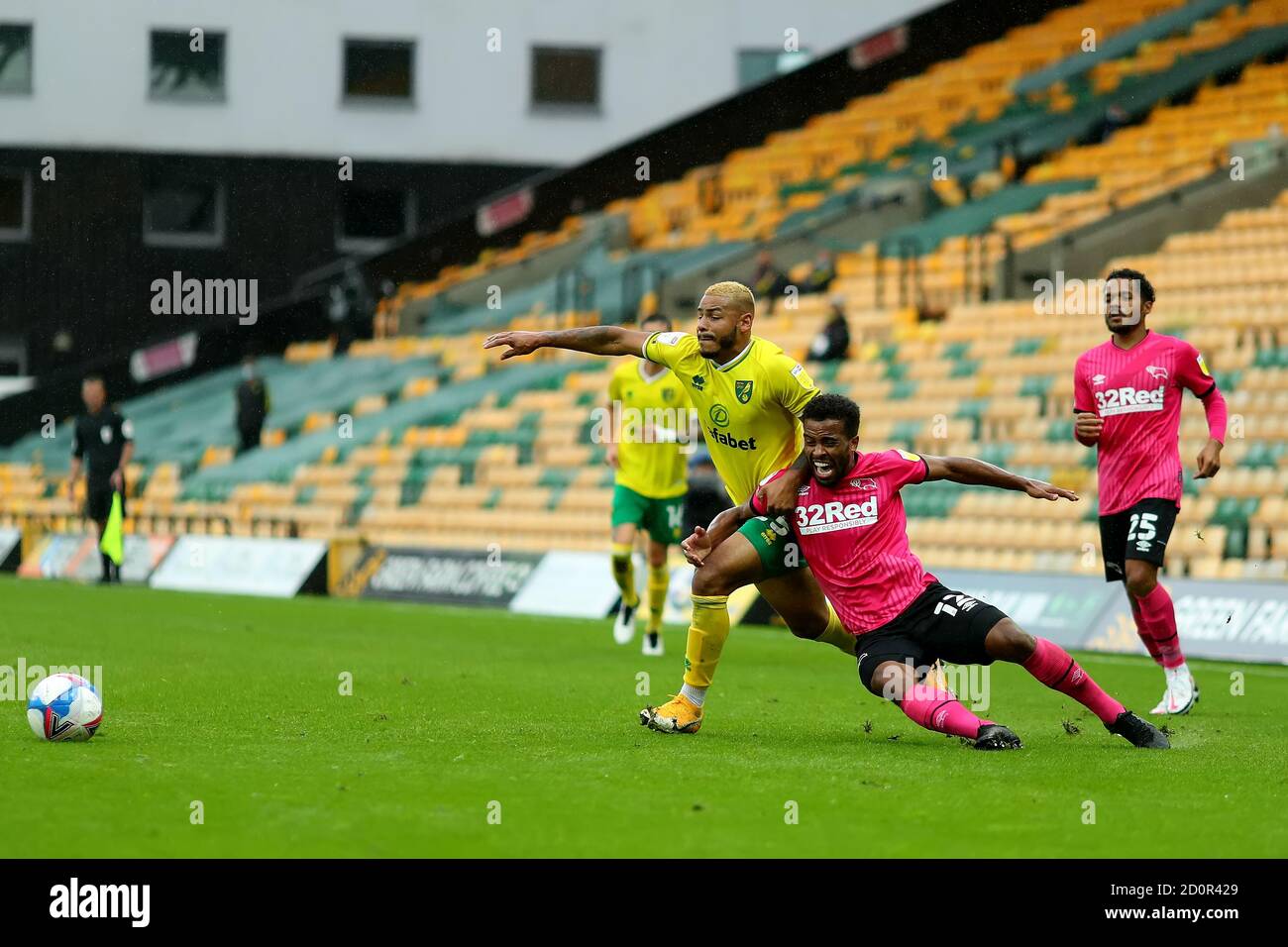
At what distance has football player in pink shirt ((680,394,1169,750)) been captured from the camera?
8.16 m

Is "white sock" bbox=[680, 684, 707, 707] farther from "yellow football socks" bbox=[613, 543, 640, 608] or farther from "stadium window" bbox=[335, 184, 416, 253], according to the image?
"stadium window" bbox=[335, 184, 416, 253]

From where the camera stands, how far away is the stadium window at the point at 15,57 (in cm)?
3731

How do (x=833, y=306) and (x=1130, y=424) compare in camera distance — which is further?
→ (x=833, y=306)

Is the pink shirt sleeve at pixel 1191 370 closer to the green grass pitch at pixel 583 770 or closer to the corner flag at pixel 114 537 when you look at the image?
the green grass pitch at pixel 583 770

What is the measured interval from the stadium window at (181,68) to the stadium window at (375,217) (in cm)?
335

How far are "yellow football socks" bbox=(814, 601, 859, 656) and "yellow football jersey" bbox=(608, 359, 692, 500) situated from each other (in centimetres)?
473

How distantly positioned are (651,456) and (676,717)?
5.58 meters

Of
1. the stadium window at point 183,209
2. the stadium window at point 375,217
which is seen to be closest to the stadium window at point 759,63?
the stadium window at point 375,217

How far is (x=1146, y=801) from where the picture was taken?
22.2 feet

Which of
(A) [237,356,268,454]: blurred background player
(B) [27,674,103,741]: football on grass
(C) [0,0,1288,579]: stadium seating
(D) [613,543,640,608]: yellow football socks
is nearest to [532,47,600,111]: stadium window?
(C) [0,0,1288,579]: stadium seating

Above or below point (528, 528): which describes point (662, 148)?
above
